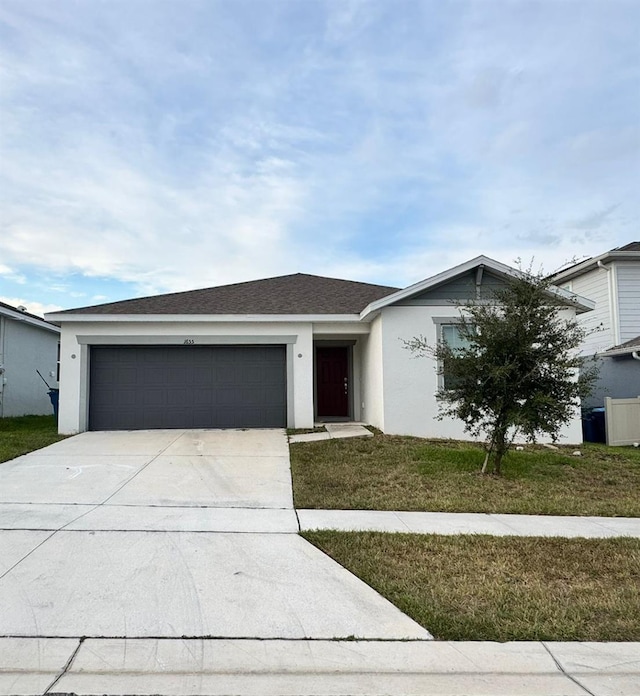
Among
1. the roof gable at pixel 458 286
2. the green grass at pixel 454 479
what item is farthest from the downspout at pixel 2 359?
the roof gable at pixel 458 286

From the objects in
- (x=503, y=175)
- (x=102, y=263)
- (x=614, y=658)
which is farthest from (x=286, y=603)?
(x=102, y=263)

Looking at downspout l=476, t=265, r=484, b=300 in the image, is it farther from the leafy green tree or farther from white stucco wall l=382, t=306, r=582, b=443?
the leafy green tree

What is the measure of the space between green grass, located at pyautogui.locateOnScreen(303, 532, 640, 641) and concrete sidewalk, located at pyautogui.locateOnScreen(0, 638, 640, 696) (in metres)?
0.21

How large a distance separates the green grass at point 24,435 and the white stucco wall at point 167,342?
80cm

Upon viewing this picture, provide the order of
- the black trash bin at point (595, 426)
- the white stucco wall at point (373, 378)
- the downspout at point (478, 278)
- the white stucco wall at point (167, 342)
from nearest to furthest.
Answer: the downspout at point (478, 278) → the white stucco wall at point (373, 378) → the white stucco wall at point (167, 342) → the black trash bin at point (595, 426)

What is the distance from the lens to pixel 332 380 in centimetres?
1597

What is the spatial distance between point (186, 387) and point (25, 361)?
808 cm

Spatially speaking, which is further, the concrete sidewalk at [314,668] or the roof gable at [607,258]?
the roof gable at [607,258]

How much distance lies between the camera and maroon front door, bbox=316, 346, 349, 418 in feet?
52.2

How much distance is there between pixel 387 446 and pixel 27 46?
10.6 metres

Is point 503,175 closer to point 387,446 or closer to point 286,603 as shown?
point 387,446

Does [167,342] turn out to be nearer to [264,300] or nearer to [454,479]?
[264,300]

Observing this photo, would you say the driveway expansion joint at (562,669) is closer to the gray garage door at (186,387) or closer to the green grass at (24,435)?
the green grass at (24,435)

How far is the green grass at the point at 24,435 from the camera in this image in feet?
32.9
